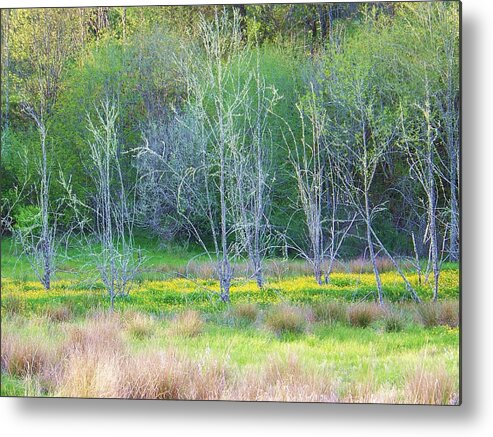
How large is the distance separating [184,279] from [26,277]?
996mm

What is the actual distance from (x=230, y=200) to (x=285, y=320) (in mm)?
815

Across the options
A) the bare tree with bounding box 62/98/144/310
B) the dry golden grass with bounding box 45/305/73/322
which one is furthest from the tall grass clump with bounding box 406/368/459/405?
the dry golden grass with bounding box 45/305/73/322

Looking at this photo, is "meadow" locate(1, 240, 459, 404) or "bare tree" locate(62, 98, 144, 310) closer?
"meadow" locate(1, 240, 459, 404)

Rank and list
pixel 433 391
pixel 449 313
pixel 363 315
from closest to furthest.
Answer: pixel 433 391 → pixel 449 313 → pixel 363 315

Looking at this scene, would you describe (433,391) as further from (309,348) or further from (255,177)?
(255,177)

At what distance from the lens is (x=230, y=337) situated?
5.07 metres

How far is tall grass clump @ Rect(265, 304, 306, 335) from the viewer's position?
5.04 meters

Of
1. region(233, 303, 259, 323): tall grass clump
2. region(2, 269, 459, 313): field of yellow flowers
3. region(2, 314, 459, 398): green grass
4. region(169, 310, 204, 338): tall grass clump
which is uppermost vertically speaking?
region(2, 269, 459, 313): field of yellow flowers

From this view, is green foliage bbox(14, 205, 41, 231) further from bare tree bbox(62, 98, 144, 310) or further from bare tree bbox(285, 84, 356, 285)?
bare tree bbox(285, 84, 356, 285)

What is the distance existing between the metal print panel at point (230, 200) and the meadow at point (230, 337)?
0.04 feet

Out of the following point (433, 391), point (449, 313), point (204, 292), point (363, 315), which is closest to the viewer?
point (433, 391)

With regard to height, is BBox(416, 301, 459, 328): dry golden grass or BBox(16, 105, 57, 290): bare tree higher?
BBox(16, 105, 57, 290): bare tree

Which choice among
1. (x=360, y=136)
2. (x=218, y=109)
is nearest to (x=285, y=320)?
(x=360, y=136)

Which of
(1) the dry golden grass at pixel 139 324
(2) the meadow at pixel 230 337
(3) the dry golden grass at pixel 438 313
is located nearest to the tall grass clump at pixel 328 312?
(2) the meadow at pixel 230 337
